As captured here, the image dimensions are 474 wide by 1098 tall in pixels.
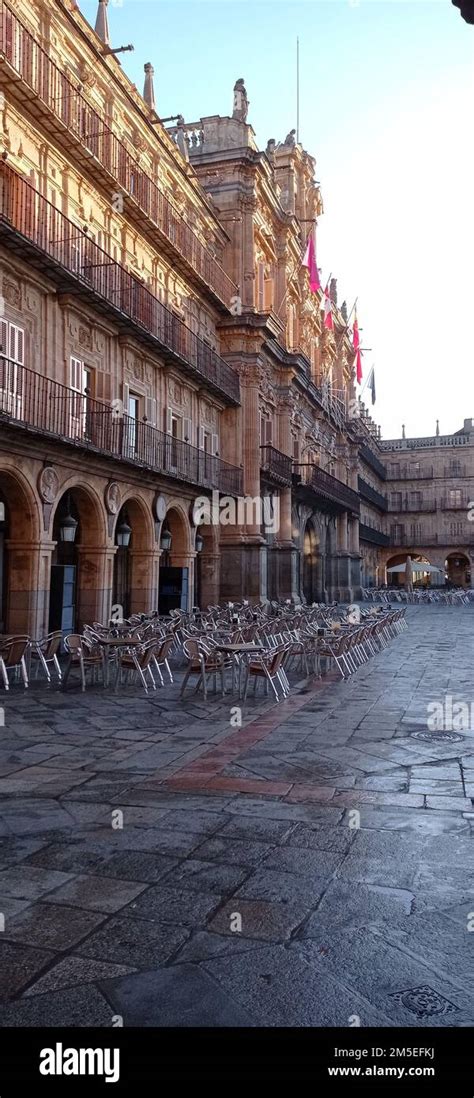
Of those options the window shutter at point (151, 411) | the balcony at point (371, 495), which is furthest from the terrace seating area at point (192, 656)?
the balcony at point (371, 495)

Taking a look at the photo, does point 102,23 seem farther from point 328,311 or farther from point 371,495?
point 371,495

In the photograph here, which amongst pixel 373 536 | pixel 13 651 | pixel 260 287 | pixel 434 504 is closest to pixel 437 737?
pixel 13 651

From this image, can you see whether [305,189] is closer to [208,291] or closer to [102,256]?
[208,291]

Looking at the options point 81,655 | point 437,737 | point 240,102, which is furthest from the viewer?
point 240,102

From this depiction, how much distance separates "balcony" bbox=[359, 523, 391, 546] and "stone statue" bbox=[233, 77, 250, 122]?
2754 cm

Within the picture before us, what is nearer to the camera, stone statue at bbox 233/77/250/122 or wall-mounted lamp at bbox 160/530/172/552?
wall-mounted lamp at bbox 160/530/172/552

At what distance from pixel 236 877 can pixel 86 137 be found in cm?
1559

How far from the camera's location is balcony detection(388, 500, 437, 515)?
2384 inches

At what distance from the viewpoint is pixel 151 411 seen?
18.7 meters

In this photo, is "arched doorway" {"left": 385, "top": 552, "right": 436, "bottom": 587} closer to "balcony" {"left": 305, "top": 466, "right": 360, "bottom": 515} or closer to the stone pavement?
"balcony" {"left": 305, "top": 466, "right": 360, "bottom": 515}

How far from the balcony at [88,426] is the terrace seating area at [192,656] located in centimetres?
349

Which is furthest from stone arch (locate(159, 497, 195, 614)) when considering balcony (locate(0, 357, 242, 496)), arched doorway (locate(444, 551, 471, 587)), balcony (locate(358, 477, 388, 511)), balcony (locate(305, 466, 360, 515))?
arched doorway (locate(444, 551, 471, 587))
